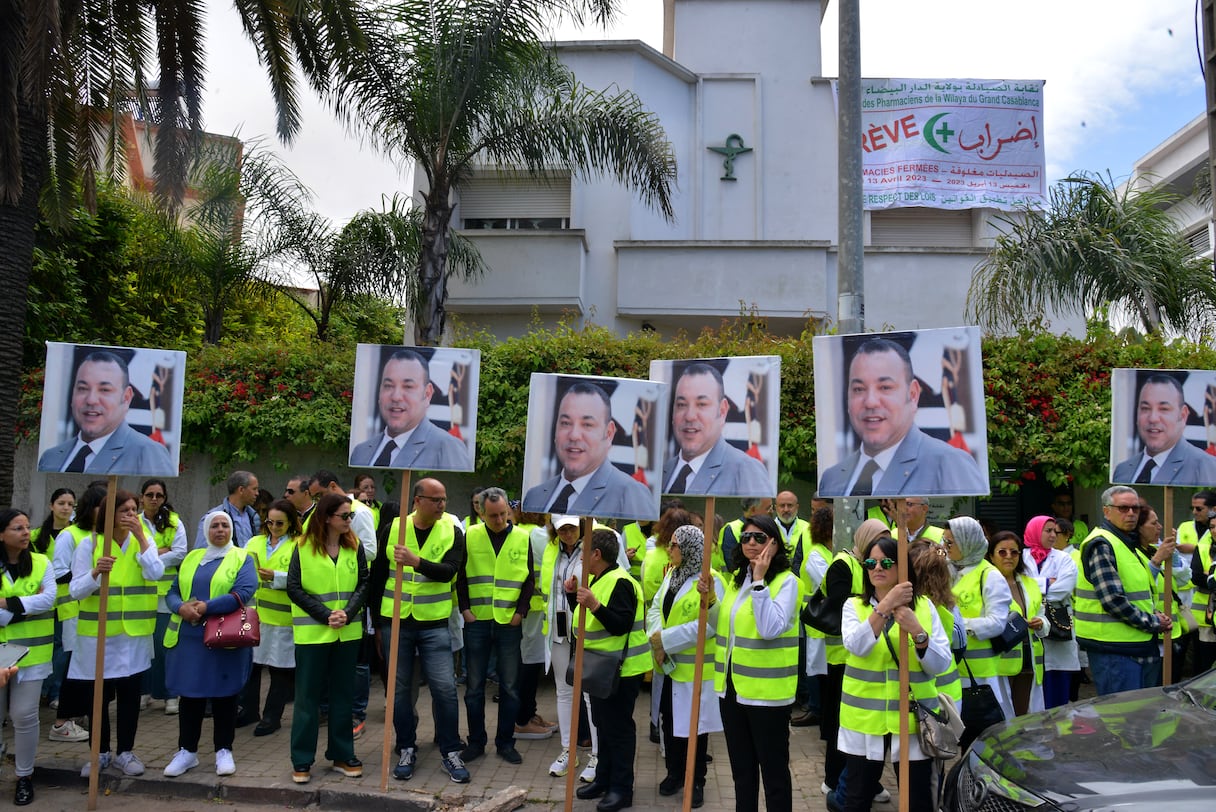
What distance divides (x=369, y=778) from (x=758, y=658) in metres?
3.32

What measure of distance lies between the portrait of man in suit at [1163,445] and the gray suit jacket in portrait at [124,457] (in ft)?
23.3

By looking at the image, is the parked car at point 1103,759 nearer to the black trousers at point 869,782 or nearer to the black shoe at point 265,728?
the black trousers at point 869,782

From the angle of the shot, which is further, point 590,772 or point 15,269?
point 15,269

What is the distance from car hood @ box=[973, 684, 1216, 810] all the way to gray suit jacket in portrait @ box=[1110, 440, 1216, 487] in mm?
2457

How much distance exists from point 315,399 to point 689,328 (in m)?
7.19

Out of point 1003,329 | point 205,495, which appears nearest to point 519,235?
point 205,495

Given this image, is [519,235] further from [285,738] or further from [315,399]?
[285,738]

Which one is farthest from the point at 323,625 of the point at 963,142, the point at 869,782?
the point at 963,142

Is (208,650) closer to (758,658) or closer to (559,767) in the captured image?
(559,767)

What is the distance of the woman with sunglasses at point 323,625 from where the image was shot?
6.70 meters

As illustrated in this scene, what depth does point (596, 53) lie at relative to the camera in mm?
17297

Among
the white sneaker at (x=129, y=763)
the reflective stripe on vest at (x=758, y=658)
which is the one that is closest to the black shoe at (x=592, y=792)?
the reflective stripe on vest at (x=758, y=658)

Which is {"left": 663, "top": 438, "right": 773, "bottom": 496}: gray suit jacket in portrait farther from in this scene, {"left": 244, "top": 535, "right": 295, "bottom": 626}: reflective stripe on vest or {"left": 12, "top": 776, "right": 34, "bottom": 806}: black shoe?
{"left": 12, "top": 776, "right": 34, "bottom": 806}: black shoe

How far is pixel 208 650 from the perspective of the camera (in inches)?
267
